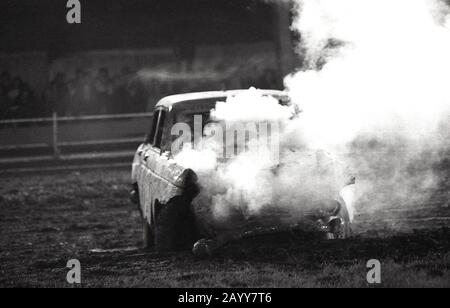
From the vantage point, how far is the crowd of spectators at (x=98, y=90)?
22562 millimetres

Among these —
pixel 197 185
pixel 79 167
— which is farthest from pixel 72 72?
pixel 197 185

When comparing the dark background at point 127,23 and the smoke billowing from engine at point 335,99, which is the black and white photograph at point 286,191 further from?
the dark background at point 127,23

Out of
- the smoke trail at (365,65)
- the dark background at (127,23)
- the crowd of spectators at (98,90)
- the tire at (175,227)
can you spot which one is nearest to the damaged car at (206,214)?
the tire at (175,227)

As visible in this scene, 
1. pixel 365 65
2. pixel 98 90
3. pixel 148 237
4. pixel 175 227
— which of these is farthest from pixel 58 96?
pixel 175 227

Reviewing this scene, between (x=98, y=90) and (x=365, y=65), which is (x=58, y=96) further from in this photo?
(x=365, y=65)

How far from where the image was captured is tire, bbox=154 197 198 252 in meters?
8.05

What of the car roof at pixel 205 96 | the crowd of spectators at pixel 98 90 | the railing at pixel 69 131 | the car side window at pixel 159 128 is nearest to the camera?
the car roof at pixel 205 96

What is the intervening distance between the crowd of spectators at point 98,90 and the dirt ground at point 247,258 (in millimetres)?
11041

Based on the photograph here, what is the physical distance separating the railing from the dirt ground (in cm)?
871

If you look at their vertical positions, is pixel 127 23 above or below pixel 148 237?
above

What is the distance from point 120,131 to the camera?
21.7m

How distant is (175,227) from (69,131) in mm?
13882

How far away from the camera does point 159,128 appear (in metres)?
9.76

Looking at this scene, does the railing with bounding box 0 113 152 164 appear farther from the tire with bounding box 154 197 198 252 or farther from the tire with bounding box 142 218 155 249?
the tire with bounding box 154 197 198 252
